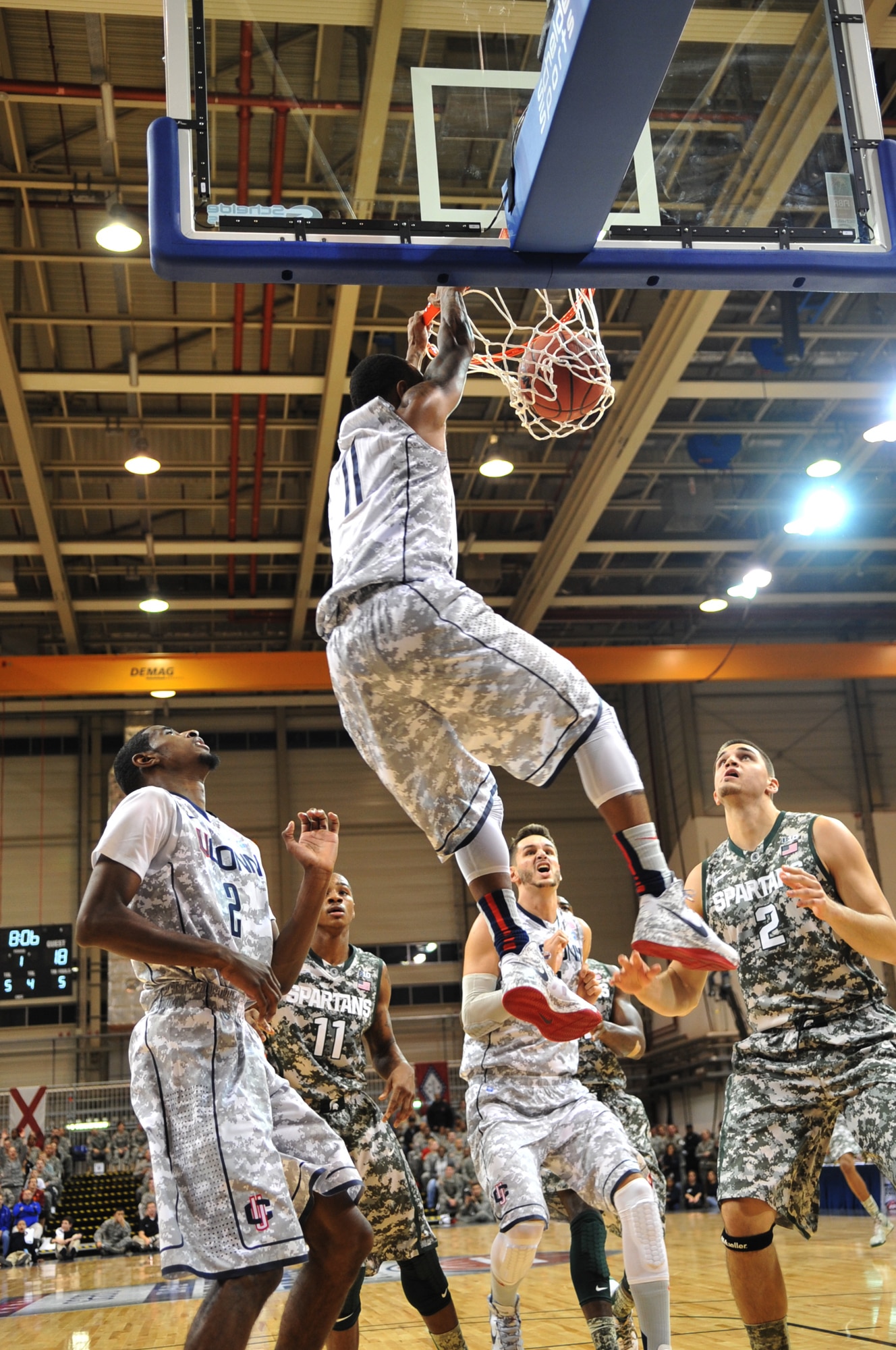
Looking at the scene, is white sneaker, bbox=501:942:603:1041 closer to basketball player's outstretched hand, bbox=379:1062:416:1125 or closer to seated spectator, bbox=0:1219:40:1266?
basketball player's outstretched hand, bbox=379:1062:416:1125

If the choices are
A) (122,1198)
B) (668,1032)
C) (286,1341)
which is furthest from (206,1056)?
(668,1032)

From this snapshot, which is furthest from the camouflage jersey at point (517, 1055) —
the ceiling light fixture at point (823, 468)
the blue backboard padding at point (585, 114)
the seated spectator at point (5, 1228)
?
the seated spectator at point (5, 1228)

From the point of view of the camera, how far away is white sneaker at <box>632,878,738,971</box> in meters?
3.28

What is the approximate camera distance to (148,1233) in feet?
60.1

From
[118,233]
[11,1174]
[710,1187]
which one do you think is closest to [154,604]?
[11,1174]

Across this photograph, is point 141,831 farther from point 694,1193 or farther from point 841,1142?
point 694,1193

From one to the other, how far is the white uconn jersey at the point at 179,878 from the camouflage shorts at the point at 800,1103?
6.33 feet

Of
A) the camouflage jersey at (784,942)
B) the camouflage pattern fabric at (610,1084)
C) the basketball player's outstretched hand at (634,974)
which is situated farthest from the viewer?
the camouflage pattern fabric at (610,1084)

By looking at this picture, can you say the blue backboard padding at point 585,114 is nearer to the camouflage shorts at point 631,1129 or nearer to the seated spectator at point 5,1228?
the camouflage shorts at point 631,1129

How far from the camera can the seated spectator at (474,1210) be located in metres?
19.8

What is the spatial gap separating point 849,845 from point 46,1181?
1701 centimetres

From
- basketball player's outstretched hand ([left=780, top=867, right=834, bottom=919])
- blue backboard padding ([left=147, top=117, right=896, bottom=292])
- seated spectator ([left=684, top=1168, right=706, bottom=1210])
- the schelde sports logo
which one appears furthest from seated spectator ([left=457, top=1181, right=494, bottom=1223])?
blue backboard padding ([left=147, top=117, right=896, bottom=292])

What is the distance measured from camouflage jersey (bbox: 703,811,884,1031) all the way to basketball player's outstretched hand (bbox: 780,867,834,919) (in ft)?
0.96

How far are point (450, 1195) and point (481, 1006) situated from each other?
624 inches
